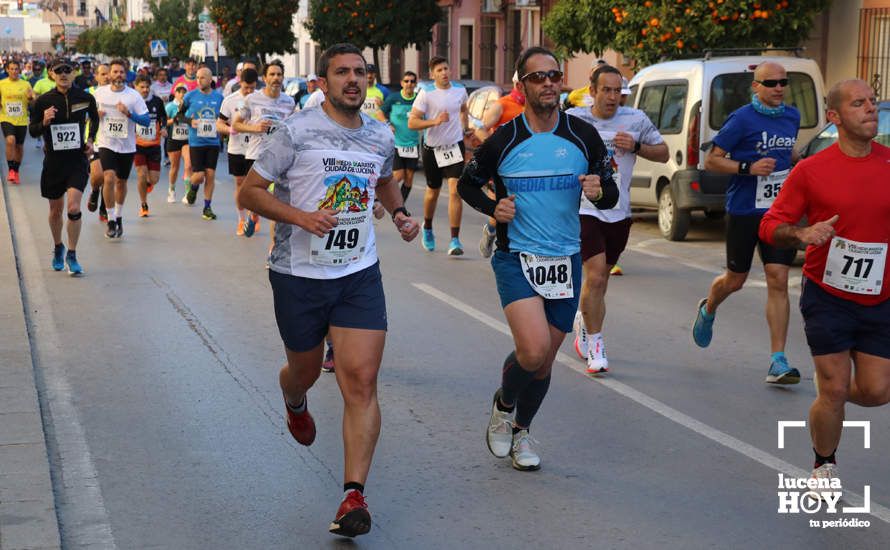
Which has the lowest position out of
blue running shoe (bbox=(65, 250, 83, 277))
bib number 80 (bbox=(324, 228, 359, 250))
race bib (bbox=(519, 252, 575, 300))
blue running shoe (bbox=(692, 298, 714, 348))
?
blue running shoe (bbox=(65, 250, 83, 277))

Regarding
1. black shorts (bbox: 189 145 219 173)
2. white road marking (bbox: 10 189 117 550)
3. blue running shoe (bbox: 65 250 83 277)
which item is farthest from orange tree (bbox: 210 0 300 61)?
white road marking (bbox: 10 189 117 550)

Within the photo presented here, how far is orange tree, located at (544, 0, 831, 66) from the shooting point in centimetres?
1989

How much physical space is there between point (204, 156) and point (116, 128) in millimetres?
2835

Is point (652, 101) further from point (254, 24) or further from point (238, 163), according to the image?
point (254, 24)

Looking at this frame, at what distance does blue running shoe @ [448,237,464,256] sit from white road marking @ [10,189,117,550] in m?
4.15

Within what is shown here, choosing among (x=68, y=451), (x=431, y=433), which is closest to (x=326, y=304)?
(x=431, y=433)

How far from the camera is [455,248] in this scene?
1405cm

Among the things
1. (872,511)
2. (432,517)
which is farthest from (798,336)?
(432,517)

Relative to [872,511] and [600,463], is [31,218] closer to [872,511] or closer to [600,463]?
[600,463]

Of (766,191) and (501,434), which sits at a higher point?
(766,191)

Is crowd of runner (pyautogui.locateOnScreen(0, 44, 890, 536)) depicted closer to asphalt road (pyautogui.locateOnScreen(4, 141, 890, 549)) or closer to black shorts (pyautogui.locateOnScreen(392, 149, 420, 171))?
asphalt road (pyautogui.locateOnScreen(4, 141, 890, 549))

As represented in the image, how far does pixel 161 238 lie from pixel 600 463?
969 centimetres

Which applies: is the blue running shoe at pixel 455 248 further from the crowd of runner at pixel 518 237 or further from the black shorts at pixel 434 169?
the crowd of runner at pixel 518 237

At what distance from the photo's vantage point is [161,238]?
1538cm
